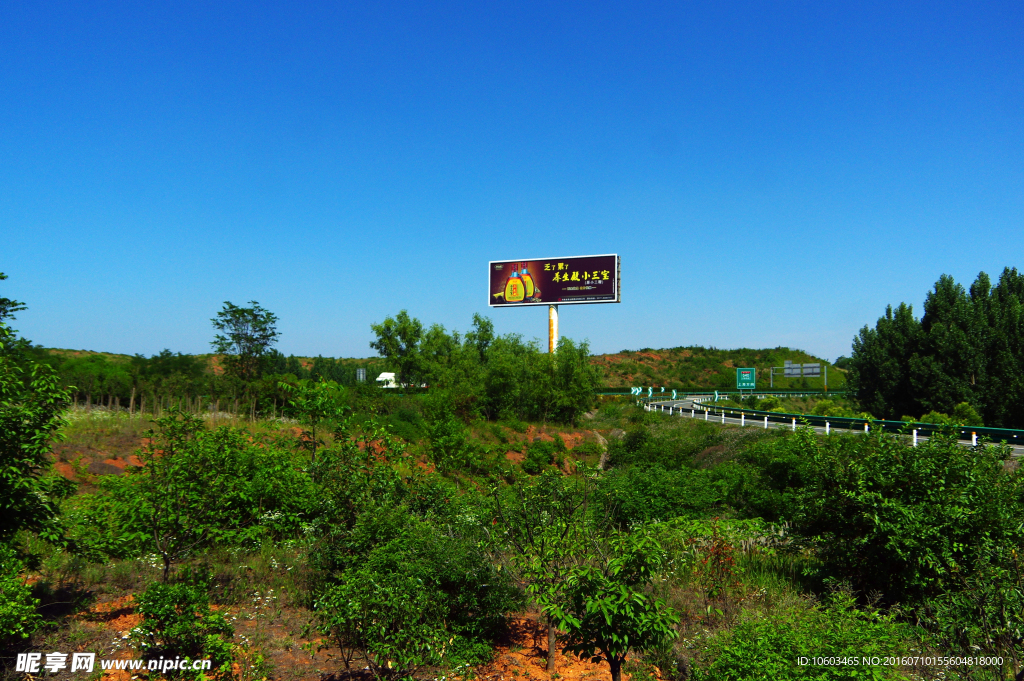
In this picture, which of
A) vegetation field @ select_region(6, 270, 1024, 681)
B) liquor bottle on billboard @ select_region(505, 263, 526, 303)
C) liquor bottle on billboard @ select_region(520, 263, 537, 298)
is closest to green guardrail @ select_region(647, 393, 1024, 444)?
vegetation field @ select_region(6, 270, 1024, 681)

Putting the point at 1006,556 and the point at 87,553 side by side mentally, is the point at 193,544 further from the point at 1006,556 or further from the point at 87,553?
the point at 1006,556

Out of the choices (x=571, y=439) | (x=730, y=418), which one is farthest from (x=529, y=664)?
(x=730, y=418)

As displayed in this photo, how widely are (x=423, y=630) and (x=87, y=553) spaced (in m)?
5.05

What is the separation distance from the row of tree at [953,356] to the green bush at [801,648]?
103ft

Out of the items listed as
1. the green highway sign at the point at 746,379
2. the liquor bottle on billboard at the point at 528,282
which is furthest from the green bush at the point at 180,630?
the green highway sign at the point at 746,379

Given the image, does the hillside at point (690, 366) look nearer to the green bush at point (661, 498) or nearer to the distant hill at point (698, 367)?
the distant hill at point (698, 367)

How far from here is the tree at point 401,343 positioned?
A: 52469mm

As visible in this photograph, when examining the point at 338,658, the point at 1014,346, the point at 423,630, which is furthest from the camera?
the point at 1014,346

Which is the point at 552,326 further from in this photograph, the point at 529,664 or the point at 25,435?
the point at 25,435

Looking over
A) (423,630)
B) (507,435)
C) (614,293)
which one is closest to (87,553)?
(423,630)

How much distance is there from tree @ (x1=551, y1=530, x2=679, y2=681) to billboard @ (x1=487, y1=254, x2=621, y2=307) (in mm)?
35654

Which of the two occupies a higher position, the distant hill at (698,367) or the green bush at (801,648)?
the distant hill at (698,367)

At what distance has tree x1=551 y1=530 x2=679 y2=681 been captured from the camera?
5.22 meters

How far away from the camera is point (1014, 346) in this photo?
1211 inches
